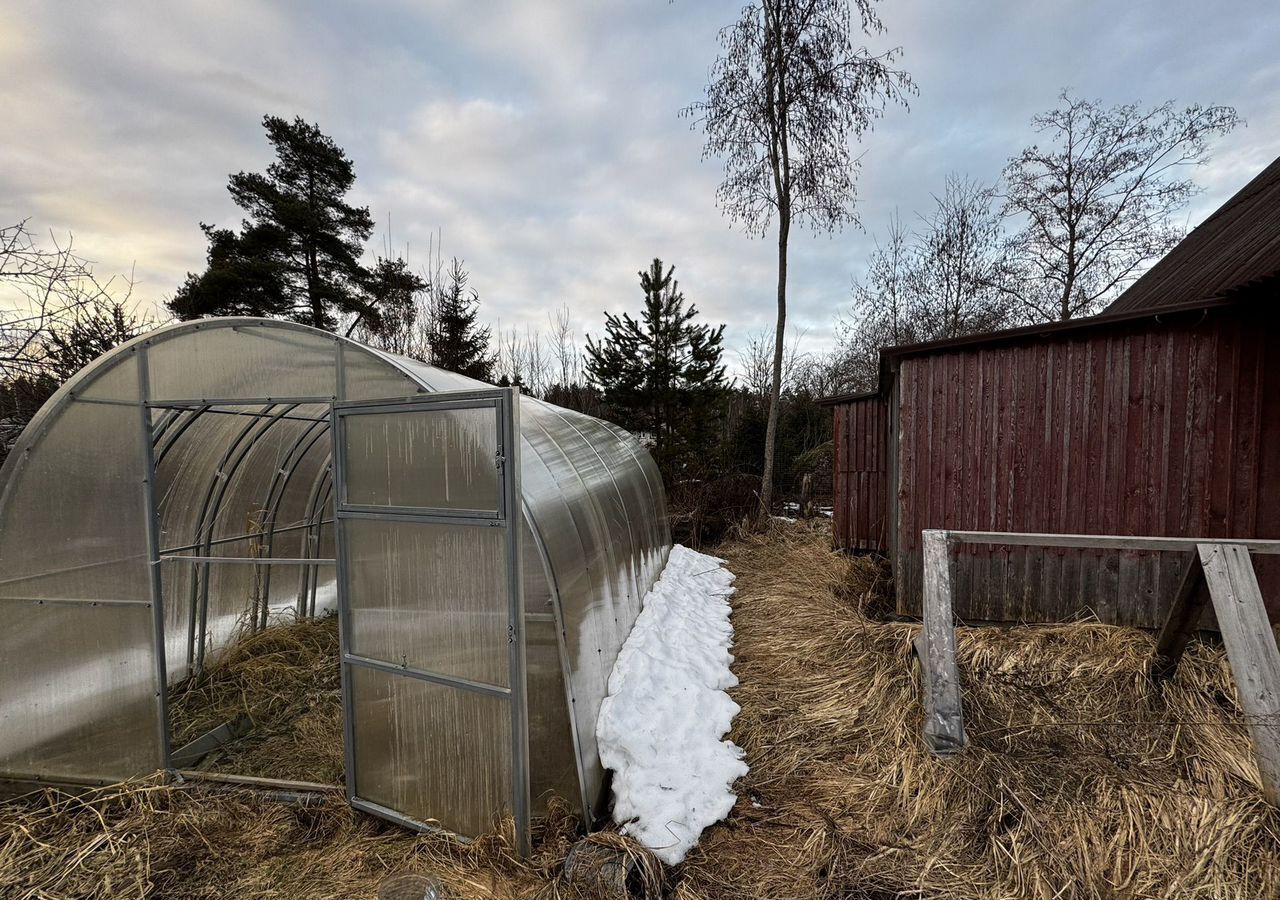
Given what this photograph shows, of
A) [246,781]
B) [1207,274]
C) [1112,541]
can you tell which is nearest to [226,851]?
[246,781]

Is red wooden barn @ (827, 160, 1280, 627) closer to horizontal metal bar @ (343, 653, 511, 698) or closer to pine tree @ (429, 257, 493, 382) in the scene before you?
horizontal metal bar @ (343, 653, 511, 698)

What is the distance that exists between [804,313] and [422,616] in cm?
1682

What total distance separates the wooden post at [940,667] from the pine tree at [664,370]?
747 cm

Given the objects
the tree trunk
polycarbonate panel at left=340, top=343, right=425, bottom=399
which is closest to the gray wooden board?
polycarbonate panel at left=340, top=343, right=425, bottom=399

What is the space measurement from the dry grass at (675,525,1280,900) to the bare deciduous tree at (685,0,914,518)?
21.5ft

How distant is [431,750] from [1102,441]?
226 inches

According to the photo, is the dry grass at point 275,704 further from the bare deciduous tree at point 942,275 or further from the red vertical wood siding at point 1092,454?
the bare deciduous tree at point 942,275

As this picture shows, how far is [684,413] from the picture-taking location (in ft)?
35.4

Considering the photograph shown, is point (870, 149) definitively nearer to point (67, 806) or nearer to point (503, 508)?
point (503, 508)

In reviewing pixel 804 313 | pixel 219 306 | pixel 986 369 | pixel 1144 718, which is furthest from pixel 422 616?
pixel 804 313

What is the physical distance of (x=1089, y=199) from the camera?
1209 centimetres

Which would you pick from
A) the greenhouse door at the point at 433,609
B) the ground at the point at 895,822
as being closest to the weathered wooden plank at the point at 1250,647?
the ground at the point at 895,822

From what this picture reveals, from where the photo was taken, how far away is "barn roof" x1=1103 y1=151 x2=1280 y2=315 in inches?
158

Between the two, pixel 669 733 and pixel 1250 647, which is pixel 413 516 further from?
pixel 1250 647
